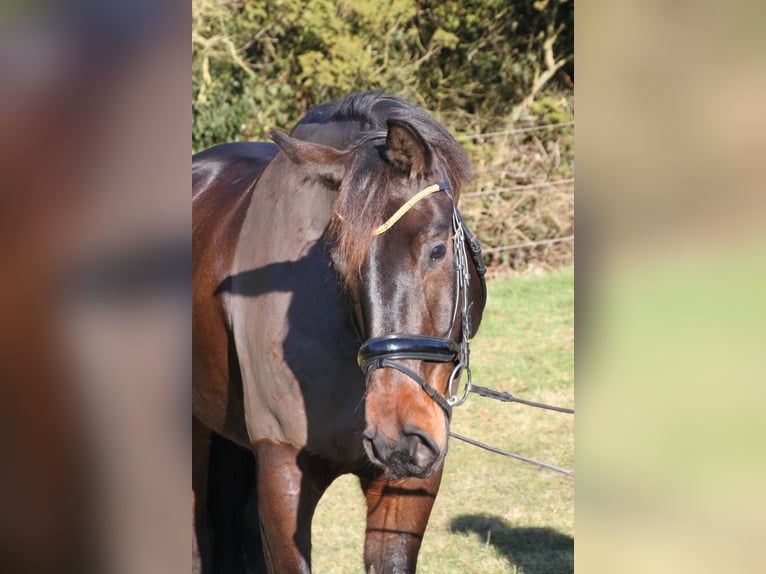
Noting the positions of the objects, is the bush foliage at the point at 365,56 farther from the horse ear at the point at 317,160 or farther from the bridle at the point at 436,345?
the bridle at the point at 436,345

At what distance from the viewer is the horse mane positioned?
2.27 metres

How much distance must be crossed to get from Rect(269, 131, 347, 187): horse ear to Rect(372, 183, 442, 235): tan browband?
0.90 ft

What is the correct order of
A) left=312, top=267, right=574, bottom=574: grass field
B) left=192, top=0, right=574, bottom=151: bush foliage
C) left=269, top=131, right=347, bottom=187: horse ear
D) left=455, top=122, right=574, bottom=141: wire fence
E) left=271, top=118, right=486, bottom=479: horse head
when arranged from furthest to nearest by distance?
left=192, top=0, right=574, bottom=151: bush foliage
left=455, top=122, right=574, bottom=141: wire fence
left=312, top=267, right=574, bottom=574: grass field
left=269, top=131, right=347, bottom=187: horse ear
left=271, top=118, right=486, bottom=479: horse head

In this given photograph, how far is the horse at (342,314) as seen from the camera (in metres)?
2.21

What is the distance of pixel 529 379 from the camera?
730 cm

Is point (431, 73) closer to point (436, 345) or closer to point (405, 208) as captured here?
point (405, 208)

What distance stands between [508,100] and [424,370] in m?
10.2

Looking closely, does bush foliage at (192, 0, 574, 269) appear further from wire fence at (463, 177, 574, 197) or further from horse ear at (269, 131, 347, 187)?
horse ear at (269, 131, 347, 187)

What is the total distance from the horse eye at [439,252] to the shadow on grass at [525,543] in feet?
8.26

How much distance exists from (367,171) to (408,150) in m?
0.12

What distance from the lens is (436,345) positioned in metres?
2.23
